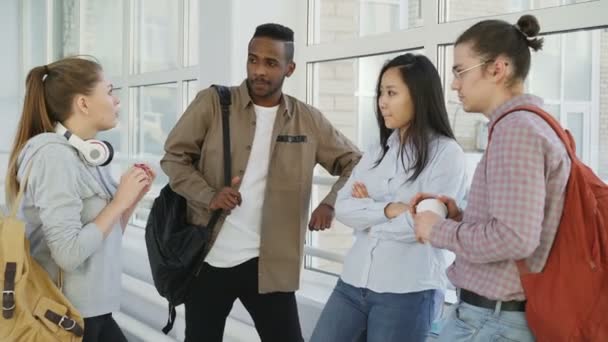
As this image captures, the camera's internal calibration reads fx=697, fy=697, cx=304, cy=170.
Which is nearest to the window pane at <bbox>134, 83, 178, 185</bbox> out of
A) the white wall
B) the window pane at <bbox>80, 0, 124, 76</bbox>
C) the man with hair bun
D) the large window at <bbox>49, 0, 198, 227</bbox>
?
the large window at <bbox>49, 0, 198, 227</bbox>

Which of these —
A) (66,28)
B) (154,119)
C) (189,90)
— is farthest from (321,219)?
(66,28)

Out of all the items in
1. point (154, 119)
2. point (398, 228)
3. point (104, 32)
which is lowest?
point (398, 228)

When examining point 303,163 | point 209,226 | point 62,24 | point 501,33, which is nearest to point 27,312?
point 209,226

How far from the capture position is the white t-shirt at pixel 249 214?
7.04 ft

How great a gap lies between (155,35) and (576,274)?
353 centimetres

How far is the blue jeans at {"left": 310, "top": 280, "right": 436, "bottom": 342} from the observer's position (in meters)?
1.76

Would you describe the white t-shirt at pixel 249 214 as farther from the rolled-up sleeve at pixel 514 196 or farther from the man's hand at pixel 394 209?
the rolled-up sleeve at pixel 514 196

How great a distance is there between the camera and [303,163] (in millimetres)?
2221

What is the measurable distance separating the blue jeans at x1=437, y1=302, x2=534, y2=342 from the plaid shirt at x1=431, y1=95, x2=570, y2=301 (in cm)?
4

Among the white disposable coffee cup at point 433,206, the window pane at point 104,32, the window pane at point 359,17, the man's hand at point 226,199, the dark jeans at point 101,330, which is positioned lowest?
the dark jeans at point 101,330

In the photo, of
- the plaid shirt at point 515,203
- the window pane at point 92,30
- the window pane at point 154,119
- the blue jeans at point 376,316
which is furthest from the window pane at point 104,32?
the plaid shirt at point 515,203

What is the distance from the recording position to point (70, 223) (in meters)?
1.84

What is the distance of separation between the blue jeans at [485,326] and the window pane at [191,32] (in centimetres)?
273

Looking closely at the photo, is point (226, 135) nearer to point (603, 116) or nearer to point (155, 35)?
point (603, 116)
